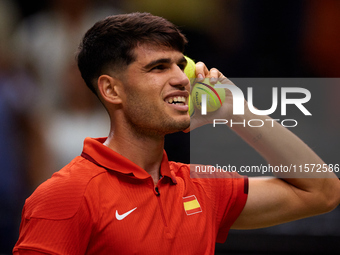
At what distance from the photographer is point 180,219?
2.17m

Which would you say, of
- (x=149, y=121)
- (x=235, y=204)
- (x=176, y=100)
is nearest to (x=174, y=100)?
(x=176, y=100)

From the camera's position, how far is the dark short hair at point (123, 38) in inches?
88.7

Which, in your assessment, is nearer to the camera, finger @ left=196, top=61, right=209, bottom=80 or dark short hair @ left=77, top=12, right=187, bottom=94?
dark short hair @ left=77, top=12, right=187, bottom=94

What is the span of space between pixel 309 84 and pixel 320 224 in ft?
5.62

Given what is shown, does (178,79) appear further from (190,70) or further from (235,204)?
(235,204)

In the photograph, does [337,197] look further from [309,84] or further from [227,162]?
[309,84]

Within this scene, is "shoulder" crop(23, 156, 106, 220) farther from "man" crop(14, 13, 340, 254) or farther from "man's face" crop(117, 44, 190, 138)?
"man's face" crop(117, 44, 190, 138)

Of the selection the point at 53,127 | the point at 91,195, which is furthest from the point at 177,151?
the point at 91,195

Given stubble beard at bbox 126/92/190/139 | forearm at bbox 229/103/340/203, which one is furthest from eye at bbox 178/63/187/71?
forearm at bbox 229/103/340/203

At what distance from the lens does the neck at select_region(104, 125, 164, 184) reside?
2.28m

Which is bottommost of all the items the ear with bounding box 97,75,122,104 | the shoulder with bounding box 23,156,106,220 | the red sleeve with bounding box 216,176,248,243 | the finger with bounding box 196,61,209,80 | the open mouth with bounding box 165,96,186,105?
the red sleeve with bounding box 216,176,248,243

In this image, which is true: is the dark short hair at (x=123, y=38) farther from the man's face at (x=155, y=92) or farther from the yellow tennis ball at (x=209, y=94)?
the yellow tennis ball at (x=209, y=94)

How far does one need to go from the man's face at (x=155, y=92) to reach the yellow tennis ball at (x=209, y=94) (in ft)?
0.70

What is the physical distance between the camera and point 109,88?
2.33 metres
